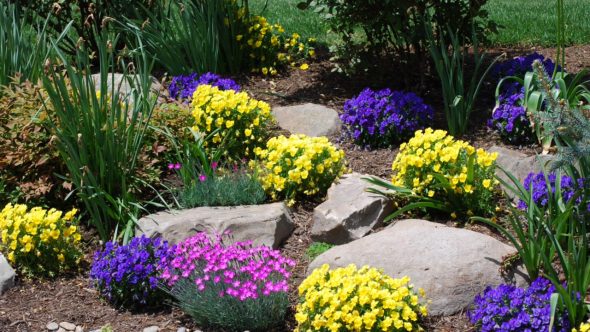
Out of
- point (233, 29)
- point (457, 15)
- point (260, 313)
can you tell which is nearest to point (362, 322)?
point (260, 313)

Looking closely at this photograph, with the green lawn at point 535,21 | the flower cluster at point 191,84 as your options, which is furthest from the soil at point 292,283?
the green lawn at point 535,21

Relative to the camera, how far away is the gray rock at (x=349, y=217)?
481 centimetres

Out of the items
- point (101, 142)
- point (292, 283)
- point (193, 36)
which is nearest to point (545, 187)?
point (292, 283)

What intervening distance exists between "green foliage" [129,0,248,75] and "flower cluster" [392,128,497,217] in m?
2.67

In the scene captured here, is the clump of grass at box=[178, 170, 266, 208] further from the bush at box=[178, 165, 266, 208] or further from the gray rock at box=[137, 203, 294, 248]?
the gray rock at box=[137, 203, 294, 248]

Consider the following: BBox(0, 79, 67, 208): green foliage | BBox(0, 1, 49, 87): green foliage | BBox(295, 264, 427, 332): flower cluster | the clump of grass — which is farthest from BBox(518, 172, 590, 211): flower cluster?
BBox(0, 1, 49, 87): green foliage

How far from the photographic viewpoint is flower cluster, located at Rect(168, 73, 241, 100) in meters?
6.47

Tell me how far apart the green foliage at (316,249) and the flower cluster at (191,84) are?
6.48 ft

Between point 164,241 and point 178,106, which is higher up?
point 178,106

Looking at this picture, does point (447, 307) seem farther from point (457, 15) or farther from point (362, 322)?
point (457, 15)

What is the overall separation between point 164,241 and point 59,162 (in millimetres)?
1112

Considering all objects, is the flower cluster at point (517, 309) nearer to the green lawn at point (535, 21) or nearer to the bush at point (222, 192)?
the bush at point (222, 192)

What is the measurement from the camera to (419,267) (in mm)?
4223

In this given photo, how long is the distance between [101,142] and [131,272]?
991 mm
